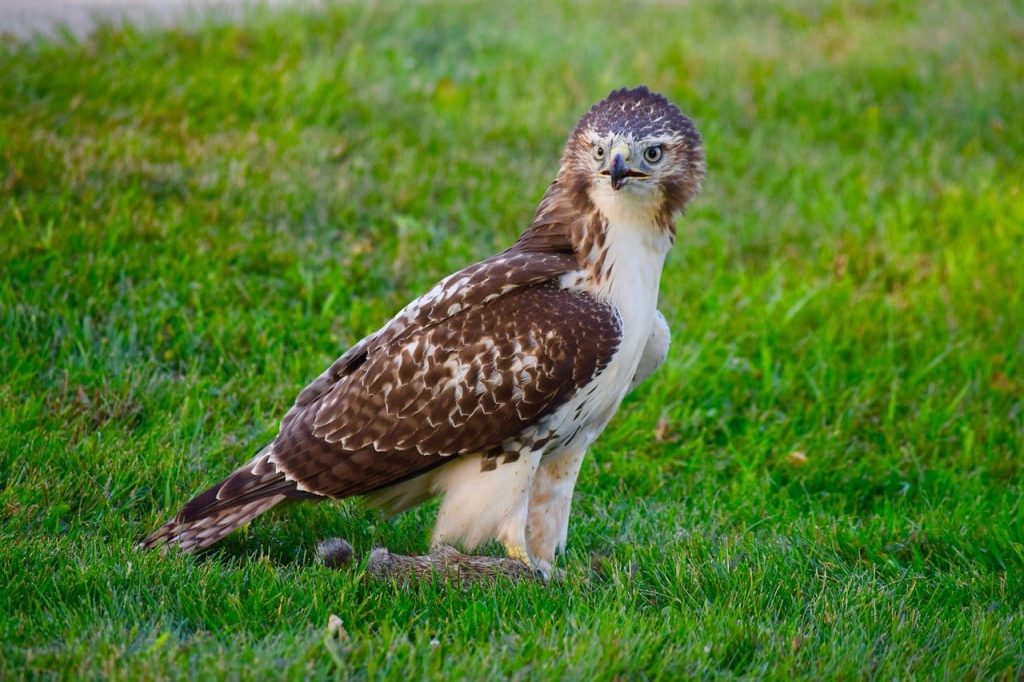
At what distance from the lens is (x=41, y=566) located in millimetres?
4332

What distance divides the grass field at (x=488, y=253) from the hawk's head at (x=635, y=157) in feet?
4.52

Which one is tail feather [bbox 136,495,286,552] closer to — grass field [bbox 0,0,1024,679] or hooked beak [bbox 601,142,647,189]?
grass field [bbox 0,0,1024,679]

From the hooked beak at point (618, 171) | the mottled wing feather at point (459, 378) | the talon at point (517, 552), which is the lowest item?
the talon at point (517, 552)

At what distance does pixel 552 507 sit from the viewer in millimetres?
5121

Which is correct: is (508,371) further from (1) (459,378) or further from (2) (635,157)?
(2) (635,157)

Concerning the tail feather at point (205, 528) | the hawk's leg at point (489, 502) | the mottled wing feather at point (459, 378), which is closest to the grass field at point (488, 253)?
the tail feather at point (205, 528)

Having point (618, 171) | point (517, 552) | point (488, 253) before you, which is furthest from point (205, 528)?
point (488, 253)

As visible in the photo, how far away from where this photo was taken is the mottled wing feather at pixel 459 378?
4.67m

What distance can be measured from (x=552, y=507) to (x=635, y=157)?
1437 millimetres

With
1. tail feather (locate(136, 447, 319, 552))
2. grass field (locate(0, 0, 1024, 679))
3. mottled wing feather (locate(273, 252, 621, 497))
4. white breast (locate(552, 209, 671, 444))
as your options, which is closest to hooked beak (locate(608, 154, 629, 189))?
white breast (locate(552, 209, 671, 444))

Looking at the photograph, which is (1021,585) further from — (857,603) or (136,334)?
(136,334)

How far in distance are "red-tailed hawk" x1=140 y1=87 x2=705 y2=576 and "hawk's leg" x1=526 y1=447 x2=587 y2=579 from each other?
0.07m

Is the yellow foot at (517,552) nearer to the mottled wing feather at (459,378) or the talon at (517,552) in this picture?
the talon at (517,552)

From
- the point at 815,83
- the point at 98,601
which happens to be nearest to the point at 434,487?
the point at 98,601
